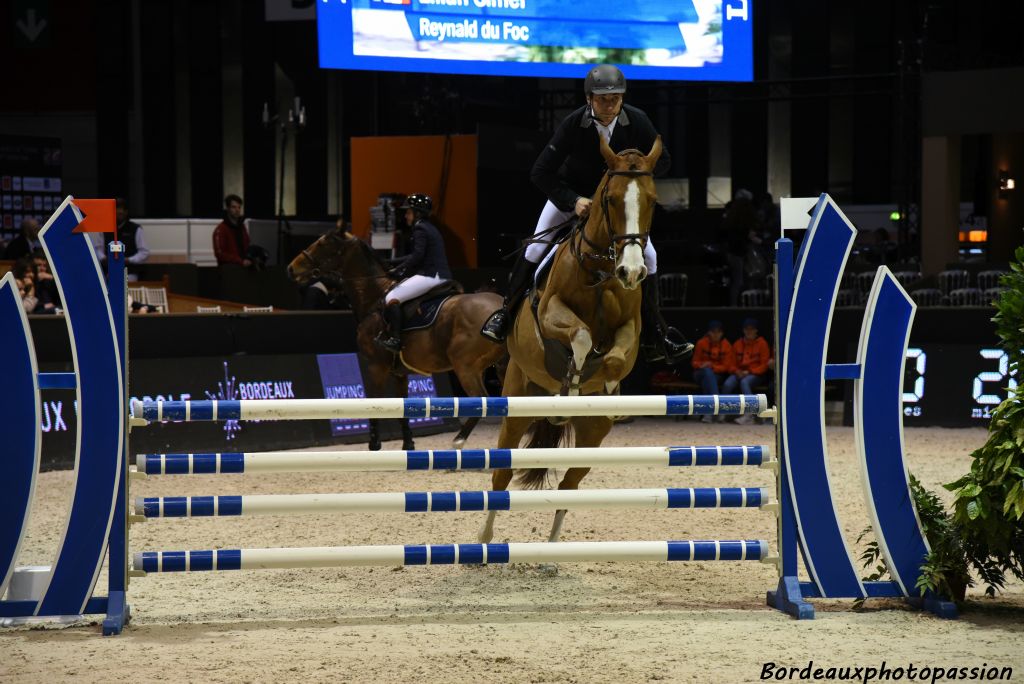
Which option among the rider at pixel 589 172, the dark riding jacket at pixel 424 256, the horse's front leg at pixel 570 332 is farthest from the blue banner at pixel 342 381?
the horse's front leg at pixel 570 332

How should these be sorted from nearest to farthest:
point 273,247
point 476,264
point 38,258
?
point 38,258 → point 476,264 → point 273,247


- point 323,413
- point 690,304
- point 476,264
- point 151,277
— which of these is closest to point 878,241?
point 690,304

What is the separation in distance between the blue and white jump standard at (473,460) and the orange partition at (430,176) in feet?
33.6

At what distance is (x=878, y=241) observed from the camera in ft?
58.5

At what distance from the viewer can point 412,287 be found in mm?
10305

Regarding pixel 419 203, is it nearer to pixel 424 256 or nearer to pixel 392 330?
pixel 424 256

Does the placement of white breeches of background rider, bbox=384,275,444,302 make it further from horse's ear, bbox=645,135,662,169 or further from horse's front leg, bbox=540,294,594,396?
horse's ear, bbox=645,135,662,169

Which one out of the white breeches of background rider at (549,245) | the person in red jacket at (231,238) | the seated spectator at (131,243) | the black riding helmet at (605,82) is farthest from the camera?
the person in red jacket at (231,238)

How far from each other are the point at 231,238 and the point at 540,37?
426 cm

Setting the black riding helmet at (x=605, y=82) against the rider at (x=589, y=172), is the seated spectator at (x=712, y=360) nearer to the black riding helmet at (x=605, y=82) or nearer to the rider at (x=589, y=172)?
the rider at (x=589, y=172)

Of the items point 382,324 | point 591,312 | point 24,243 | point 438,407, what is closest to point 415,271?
point 382,324

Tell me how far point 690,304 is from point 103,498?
1190 centimetres

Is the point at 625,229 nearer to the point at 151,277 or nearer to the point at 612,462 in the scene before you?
the point at 612,462

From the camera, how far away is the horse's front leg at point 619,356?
587cm
